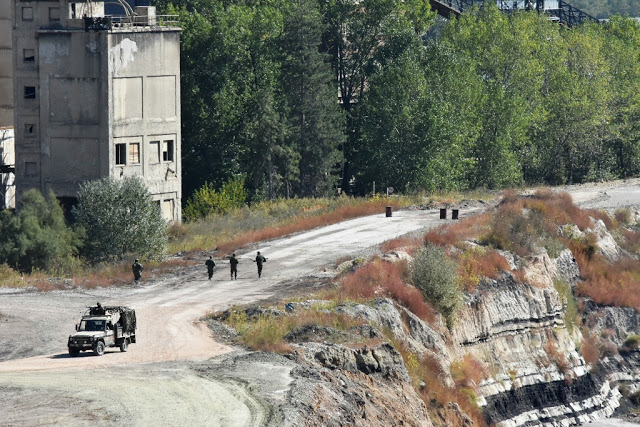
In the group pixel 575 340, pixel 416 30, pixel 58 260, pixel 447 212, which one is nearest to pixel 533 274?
pixel 575 340

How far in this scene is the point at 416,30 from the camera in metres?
95.8

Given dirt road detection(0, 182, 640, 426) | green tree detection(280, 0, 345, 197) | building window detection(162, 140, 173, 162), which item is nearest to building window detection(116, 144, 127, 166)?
building window detection(162, 140, 173, 162)

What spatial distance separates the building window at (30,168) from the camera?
6675 cm

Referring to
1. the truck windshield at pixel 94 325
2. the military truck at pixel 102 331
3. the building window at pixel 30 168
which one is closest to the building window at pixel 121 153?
the building window at pixel 30 168

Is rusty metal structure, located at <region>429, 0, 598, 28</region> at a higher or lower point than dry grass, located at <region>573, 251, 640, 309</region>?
higher

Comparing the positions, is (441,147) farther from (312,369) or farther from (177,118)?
(312,369)

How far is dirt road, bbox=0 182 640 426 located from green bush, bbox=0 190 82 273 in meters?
7.04

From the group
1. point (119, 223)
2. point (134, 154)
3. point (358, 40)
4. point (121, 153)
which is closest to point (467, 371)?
point (119, 223)

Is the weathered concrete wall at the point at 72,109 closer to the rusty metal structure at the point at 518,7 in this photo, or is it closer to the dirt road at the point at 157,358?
the dirt road at the point at 157,358

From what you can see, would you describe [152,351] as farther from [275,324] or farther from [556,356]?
[556,356]

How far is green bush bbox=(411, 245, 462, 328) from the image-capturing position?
156 feet

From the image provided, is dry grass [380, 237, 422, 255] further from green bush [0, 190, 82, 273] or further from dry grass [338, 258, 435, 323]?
green bush [0, 190, 82, 273]

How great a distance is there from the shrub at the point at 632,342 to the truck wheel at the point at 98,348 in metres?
32.6

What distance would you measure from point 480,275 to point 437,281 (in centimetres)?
601
